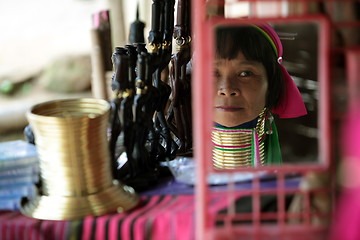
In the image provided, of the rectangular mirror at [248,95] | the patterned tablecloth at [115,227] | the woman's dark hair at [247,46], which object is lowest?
the patterned tablecloth at [115,227]

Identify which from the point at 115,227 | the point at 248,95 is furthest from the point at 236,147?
the point at 115,227

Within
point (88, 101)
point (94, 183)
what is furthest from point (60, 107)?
point (94, 183)

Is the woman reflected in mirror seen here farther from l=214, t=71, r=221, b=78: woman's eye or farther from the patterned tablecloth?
the patterned tablecloth

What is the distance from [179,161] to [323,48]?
0.54 m

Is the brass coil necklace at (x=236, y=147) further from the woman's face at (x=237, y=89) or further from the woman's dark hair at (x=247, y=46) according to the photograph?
the woman's dark hair at (x=247, y=46)

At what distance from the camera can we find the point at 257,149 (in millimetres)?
1630

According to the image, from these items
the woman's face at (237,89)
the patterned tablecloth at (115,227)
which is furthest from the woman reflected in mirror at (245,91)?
the patterned tablecloth at (115,227)

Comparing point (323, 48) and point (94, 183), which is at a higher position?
point (323, 48)

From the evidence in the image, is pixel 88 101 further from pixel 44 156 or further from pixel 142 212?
pixel 142 212

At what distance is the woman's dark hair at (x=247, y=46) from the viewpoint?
5.06ft

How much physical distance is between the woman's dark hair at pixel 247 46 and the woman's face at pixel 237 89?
16mm

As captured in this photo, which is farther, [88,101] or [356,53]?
[88,101]

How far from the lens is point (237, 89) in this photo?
1.56 m

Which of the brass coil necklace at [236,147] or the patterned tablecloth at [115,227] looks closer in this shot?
the patterned tablecloth at [115,227]
